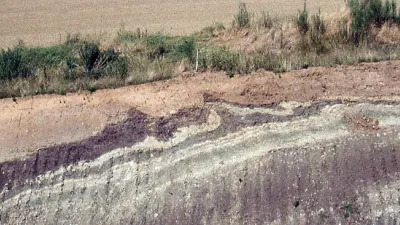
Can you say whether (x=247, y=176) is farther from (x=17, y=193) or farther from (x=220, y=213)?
(x=17, y=193)

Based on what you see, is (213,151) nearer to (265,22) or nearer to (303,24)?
(303,24)

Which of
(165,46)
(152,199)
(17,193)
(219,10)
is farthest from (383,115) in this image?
(219,10)

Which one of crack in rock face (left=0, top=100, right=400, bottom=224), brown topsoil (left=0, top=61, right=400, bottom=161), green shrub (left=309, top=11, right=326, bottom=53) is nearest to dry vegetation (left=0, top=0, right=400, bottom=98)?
green shrub (left=309, top=11, right=326, bottom=53)

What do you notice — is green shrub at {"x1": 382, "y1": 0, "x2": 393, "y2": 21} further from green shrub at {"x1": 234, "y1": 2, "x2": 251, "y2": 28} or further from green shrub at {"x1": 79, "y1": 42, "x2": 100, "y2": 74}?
green shrub at {"x1": 79, "y1": 42, "x2": 100, "y2": 74}

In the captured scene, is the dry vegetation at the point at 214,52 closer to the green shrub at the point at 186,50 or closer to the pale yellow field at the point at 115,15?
the green shrub at the point at 186,50

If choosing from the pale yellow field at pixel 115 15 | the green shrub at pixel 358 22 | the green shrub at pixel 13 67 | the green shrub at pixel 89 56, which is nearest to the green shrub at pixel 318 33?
the green shrub at pixel 358 22

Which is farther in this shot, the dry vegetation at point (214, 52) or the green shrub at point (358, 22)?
the green shrub at point (358, 22)

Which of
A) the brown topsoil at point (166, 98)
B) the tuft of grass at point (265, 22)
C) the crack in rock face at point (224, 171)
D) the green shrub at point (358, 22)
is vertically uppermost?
the green shrub at point (358, 22)
